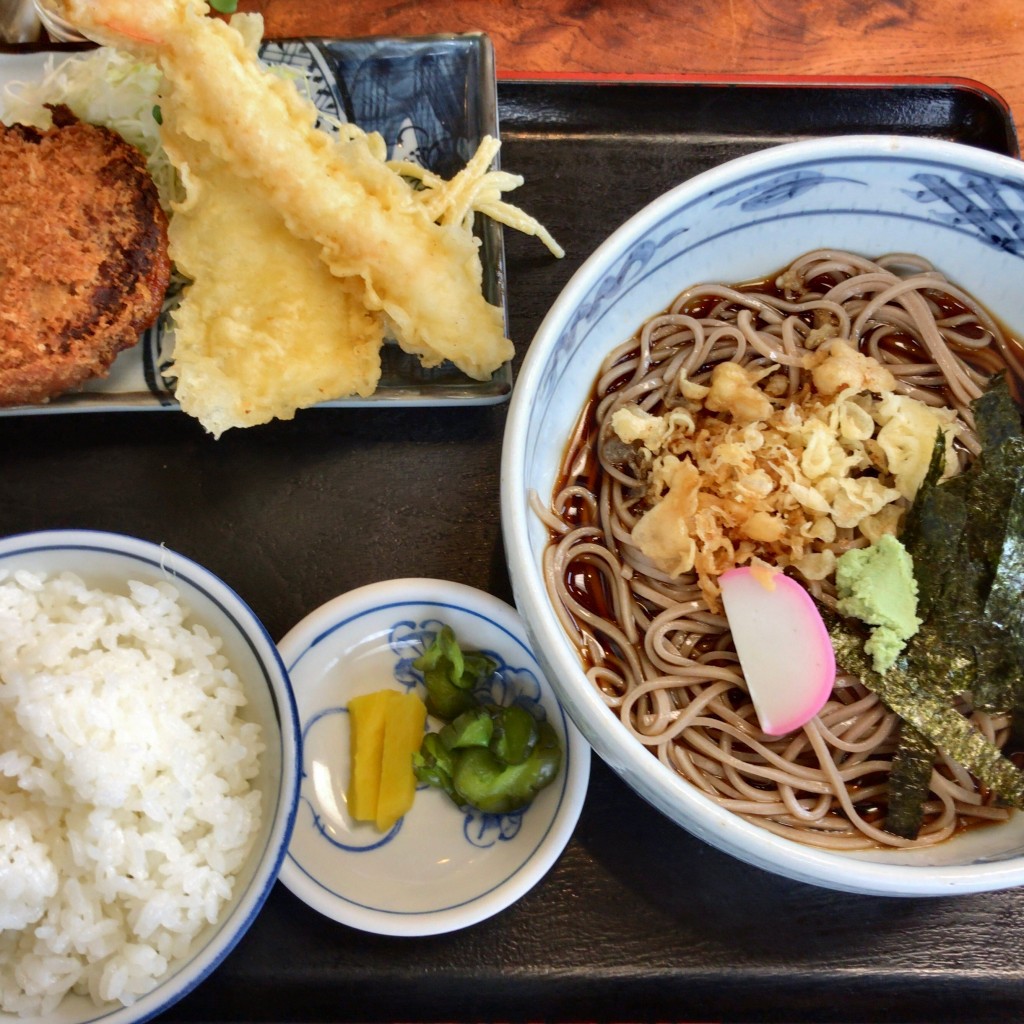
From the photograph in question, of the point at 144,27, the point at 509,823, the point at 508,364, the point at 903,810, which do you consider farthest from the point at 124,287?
the point at 903,810

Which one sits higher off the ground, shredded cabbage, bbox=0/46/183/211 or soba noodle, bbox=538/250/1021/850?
shredded cabbage, bbox=0/46/183/211

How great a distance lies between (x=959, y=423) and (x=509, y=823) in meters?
1.00

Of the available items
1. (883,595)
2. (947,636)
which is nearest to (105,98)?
(883,595)

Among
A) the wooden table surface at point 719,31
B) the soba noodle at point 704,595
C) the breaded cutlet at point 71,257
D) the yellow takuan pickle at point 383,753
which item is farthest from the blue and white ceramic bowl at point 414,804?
the wooden table surface at point 719,31

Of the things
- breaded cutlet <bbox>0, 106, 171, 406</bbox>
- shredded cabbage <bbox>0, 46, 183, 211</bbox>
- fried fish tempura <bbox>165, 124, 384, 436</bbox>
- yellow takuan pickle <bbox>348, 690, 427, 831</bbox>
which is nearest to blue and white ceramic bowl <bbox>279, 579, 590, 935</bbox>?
yellow takuan pickle <bbox>348, 690, 427, 831</bbox>

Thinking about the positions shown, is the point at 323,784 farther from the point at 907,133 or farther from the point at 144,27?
the point at 907,133

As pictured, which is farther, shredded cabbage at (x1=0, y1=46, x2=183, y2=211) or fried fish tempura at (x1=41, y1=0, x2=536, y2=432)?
shredded cabbage at (x1=0, y1=46, x2=183, y2=211)

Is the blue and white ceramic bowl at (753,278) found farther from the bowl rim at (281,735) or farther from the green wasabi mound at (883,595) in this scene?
the bowl rim at (281,735)

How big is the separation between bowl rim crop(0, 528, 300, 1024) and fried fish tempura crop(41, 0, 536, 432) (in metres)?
0.33

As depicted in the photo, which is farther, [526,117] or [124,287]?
[526,117]

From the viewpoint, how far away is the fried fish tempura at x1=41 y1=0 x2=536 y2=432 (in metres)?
1.51

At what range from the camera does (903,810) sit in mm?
1254

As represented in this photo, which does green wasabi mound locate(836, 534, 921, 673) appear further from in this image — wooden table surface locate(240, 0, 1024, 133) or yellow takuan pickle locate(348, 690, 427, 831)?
wooden table surface locate(240, 0, 1024, 133)

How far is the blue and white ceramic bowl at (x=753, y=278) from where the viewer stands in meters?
1.04
